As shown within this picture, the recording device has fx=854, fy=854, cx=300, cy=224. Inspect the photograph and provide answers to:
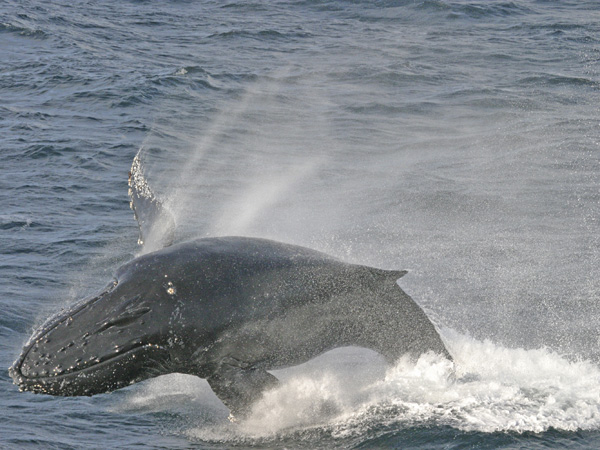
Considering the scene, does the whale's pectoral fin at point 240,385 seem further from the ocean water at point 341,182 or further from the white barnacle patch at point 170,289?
the white barnacle patch at point 170,289

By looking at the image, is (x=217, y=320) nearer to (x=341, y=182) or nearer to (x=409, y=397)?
(x=409, y=397)

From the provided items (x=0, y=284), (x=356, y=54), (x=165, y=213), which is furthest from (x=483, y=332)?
(x=356, y=54)

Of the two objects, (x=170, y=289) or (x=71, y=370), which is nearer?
(x=71, y=370)

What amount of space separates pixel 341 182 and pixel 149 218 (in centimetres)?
1364

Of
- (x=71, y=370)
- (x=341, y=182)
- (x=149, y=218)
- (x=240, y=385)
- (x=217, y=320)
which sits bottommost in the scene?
(x=341, y=182)

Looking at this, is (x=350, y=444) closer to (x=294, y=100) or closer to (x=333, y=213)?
(x=333, y=213)

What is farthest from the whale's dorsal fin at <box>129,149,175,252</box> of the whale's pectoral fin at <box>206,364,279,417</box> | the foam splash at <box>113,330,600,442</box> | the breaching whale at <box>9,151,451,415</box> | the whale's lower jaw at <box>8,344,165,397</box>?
the foam splash at <box>113,330,600,442</box>

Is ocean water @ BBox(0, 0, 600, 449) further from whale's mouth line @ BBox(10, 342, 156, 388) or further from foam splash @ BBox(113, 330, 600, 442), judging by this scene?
whale's mouth line @ BBox(10, 342, 156, 388)

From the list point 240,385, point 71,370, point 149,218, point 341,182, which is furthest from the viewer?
point 341,182

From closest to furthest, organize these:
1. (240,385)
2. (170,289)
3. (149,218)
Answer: (170,289) < (240,385) < (149,218)

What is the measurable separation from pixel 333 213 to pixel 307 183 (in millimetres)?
3544

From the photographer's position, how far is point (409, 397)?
13.2 meters

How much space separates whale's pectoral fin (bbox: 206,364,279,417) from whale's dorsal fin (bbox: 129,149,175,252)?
2103 millimetres

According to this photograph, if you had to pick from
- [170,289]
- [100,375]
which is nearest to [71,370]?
[100,375]
